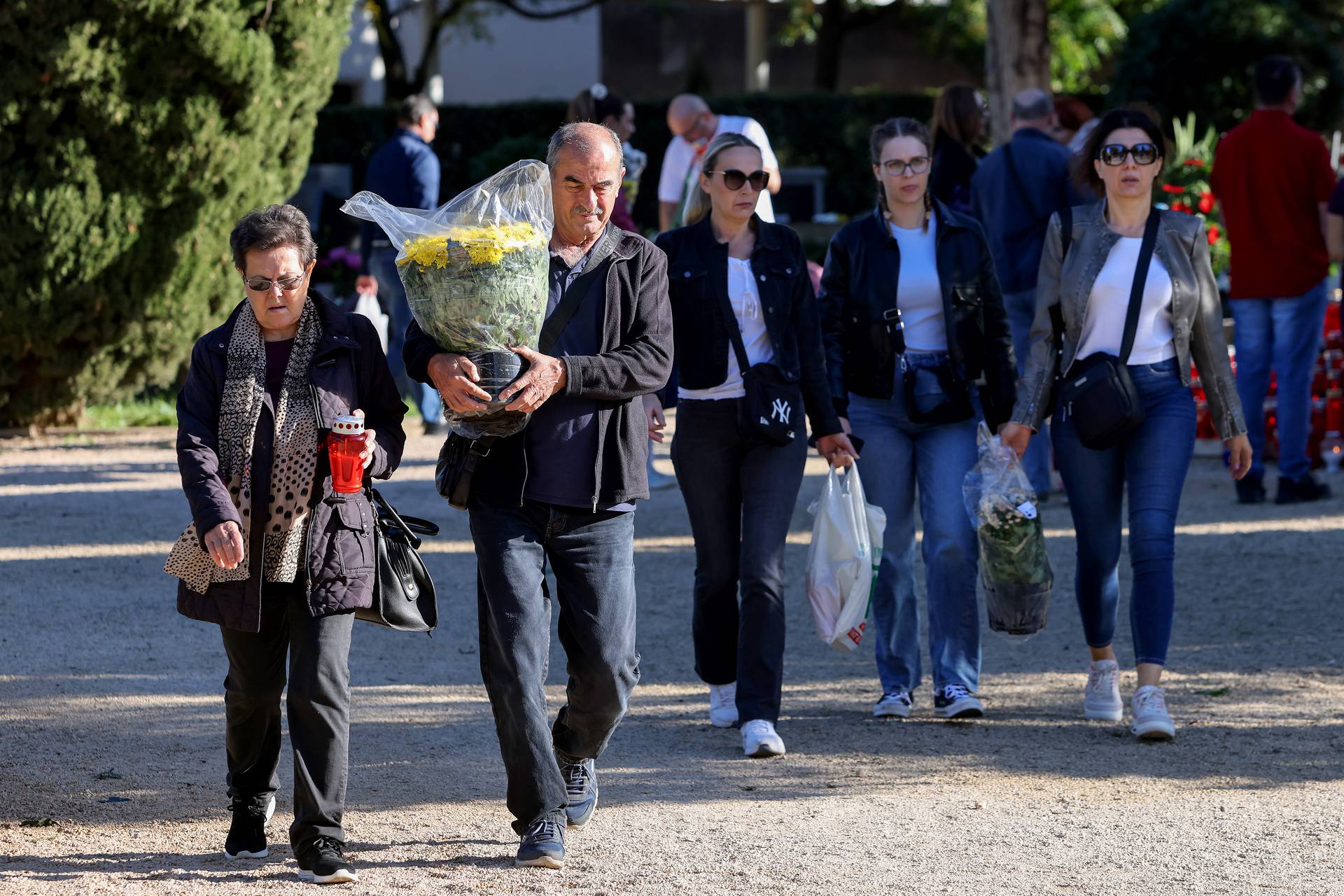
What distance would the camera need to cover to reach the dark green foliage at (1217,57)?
2027cm

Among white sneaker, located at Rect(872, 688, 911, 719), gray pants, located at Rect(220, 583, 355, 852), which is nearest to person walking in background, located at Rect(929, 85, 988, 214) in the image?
white sneaker, located at Rect(872, 688, 911, 719)

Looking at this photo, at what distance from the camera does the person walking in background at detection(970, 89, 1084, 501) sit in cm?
868

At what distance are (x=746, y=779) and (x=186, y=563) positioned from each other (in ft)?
5.99

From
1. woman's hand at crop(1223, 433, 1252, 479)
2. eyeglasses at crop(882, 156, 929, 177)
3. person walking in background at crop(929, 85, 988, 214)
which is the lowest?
woman's hand at crop(1223, 433, 1252, 479)

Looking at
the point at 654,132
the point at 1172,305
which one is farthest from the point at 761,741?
the point at 654,132

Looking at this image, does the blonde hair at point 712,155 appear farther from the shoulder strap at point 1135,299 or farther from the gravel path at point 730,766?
the gravel path at point 730,766

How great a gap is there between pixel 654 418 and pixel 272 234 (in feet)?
4.99

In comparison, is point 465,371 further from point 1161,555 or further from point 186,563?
point 1161,555

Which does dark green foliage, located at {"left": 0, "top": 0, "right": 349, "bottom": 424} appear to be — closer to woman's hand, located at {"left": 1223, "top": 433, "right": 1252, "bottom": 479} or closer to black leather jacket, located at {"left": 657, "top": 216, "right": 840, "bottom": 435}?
black leather jacket, located at {"left": 657, "top": 216, "right": 840, "bottom": 435}

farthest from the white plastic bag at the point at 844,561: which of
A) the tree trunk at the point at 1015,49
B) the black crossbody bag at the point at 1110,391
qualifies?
the tree trunk at the point at 1015,49

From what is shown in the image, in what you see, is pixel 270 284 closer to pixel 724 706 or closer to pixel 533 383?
pixel 533 383

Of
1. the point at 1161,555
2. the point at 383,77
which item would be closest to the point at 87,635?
the point at 1161,555

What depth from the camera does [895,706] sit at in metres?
5.87

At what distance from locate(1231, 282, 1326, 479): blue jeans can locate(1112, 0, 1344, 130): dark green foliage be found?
37.3 ft
